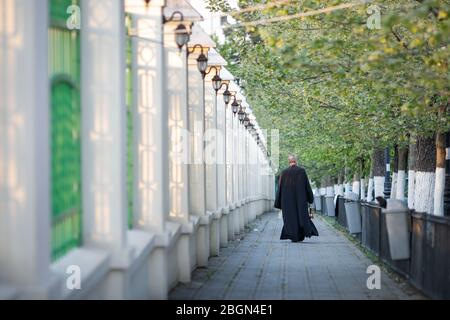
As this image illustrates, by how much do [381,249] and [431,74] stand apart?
267 inches

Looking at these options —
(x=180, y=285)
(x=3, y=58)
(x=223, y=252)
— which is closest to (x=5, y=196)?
(x=3, y=58)

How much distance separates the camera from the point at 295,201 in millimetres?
25188

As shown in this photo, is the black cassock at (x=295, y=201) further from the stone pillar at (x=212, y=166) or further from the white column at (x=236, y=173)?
the white column at (x=236, y=173)

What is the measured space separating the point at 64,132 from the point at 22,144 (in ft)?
7.77

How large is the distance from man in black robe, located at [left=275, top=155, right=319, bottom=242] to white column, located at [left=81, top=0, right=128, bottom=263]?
50.4 ft

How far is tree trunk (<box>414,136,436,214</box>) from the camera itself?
22.1 meters

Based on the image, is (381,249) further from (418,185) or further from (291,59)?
(291,59)

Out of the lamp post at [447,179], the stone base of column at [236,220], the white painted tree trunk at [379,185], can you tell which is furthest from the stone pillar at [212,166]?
the white painted tree trunk at [379,185]

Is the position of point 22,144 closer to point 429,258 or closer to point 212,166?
point 429,258

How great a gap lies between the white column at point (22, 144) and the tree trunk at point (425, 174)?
1603 cm

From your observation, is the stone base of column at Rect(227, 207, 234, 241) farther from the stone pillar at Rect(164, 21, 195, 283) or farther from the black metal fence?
the stone pillar at Rect(164, 21, 195, 283)

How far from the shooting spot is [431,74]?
40.6 feet

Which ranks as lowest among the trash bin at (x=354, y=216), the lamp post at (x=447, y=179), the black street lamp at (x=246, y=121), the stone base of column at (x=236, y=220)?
the stone base of column at (x=236, y=220)

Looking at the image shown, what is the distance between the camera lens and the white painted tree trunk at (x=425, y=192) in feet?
72.1
